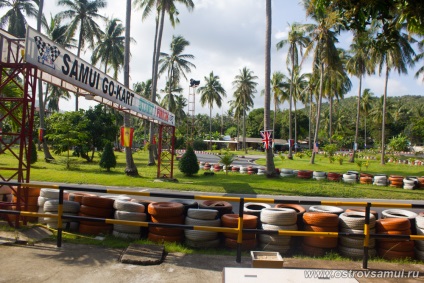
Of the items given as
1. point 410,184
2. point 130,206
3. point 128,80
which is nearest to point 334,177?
point 410,184

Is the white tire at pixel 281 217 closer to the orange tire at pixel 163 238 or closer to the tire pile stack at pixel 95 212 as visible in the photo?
the orange tire at pixel 163 238

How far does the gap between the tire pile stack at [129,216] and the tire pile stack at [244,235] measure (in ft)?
4.94

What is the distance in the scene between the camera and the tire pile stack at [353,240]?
535cm

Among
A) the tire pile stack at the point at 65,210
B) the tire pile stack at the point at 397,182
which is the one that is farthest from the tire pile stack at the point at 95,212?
the tire pile stack at the point at 397,182

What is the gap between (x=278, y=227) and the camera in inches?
219

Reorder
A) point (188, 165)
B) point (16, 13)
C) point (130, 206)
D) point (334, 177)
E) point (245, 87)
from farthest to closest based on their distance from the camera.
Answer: point (245, 87) → point (16, 13) → point (188, 165) → point (334, 177) → point (130, 206)

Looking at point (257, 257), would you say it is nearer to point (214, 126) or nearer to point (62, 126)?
point (62, 126)

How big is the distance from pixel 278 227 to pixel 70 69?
6.57 m

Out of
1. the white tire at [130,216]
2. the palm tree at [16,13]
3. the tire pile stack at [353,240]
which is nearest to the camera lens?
the tire pile stack at [353,240]

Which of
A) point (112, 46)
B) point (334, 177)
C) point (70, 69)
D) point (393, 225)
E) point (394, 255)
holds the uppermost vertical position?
point (112, 46)

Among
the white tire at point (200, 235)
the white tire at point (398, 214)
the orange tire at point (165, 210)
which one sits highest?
the orange tire at point (165, 210)

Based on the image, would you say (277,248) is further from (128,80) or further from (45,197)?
(128,80)

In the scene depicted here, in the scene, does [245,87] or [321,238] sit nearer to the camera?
[321,238]

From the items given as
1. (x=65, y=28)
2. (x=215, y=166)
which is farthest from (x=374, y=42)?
(x=65, y=28)
